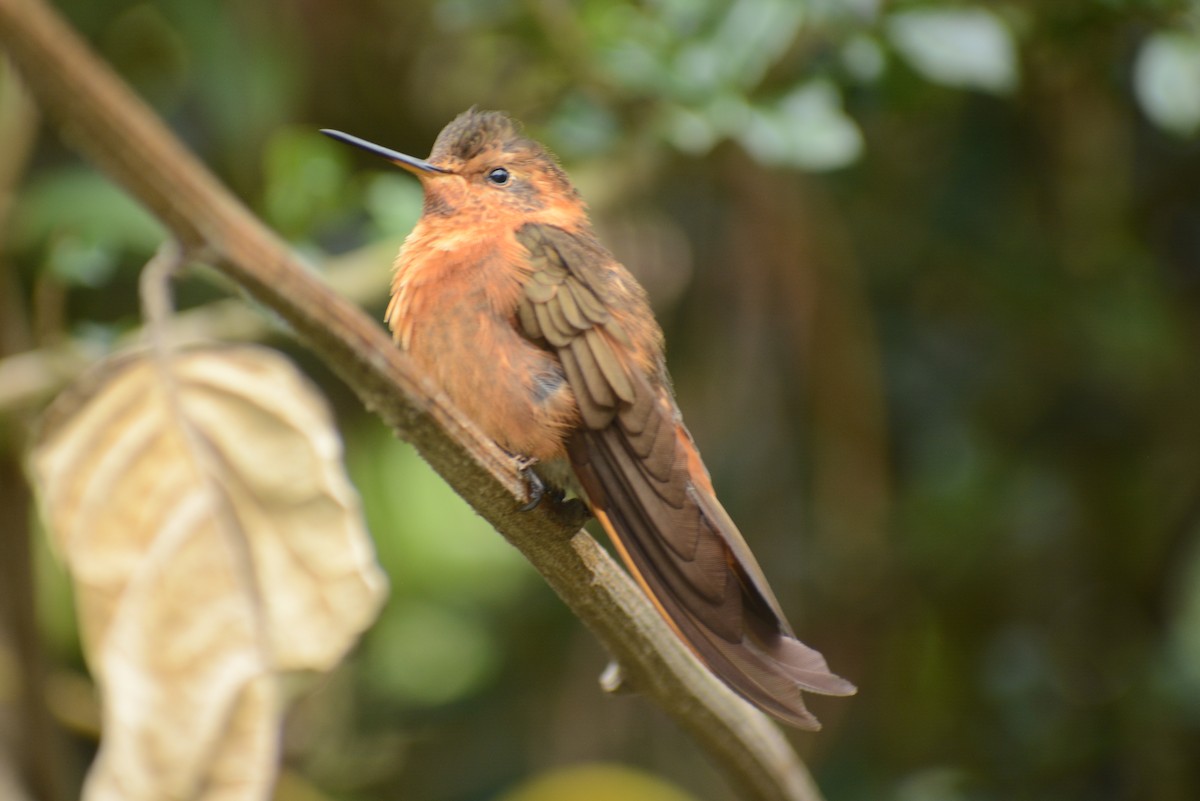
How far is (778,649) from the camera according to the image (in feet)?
4.84

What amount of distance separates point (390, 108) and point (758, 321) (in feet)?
3.84

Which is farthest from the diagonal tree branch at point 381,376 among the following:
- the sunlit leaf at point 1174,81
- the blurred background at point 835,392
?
the sunlit leaf at point 1174,81

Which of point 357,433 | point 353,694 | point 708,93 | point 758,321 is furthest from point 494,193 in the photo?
point 353,694

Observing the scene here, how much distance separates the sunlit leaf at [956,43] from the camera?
8.05 feet

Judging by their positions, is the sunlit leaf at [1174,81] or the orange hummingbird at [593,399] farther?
the sunlit leaf at [1174,81]

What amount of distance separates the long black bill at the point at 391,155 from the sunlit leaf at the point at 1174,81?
1.32 meters

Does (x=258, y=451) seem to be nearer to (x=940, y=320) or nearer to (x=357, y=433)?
(x=357, y=433)

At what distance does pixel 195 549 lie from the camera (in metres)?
1.22

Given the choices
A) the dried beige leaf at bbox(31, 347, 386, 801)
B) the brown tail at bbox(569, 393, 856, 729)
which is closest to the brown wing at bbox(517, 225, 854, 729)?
the brown tail at bbox(569, 393, 856, 729)

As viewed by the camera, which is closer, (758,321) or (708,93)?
(708,93)

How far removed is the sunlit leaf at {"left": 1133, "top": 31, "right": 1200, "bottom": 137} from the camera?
2.43 m

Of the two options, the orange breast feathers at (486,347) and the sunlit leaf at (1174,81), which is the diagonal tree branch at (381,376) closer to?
the orange breast feathers at (486,347)

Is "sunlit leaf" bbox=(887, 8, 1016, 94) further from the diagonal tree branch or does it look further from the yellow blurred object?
the yellow blurred object

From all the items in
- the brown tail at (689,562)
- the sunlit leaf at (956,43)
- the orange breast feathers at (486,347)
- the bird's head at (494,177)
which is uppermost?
the sunlit leaf at (956,43)
